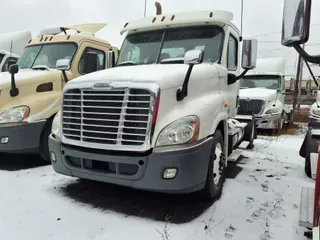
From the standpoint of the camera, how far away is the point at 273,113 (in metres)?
10.5

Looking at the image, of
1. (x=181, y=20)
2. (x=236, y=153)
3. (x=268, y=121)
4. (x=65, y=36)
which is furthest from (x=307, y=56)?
(x=268, y=121)

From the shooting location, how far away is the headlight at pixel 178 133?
10.6 feet

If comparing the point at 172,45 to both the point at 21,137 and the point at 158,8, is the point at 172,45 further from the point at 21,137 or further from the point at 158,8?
the point at 21,137

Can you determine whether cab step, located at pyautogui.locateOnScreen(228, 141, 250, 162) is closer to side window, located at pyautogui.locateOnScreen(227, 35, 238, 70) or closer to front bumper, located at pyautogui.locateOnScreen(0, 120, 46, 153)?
side window, located at pyautogui.locateOnScreen(227, 35, 238, 70)

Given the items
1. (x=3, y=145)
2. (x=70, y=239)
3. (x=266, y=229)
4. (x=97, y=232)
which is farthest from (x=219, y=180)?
(x=3, y=145)

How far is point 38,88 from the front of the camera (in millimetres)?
5449

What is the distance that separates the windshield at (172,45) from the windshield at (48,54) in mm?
1843

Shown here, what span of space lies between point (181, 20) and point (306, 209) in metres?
3.23

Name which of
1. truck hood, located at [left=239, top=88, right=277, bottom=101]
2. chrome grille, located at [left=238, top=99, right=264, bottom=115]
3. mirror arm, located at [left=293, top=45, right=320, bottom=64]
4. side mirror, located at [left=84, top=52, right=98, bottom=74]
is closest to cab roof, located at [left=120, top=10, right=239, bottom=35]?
side mirror, located at [left=84, top=52, right=98, bottom=74]

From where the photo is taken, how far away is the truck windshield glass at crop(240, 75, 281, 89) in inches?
467

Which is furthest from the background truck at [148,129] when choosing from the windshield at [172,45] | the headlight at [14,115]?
the headlight at [14,115]

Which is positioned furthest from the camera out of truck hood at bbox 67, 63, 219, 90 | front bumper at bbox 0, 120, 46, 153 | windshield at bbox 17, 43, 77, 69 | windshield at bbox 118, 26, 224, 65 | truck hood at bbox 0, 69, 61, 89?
windshield at bbox 17, 43, 77, 69

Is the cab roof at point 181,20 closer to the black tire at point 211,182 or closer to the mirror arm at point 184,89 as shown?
the mirror arm at point 184,89

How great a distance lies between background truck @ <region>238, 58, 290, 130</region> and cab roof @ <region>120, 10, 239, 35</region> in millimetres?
5742
